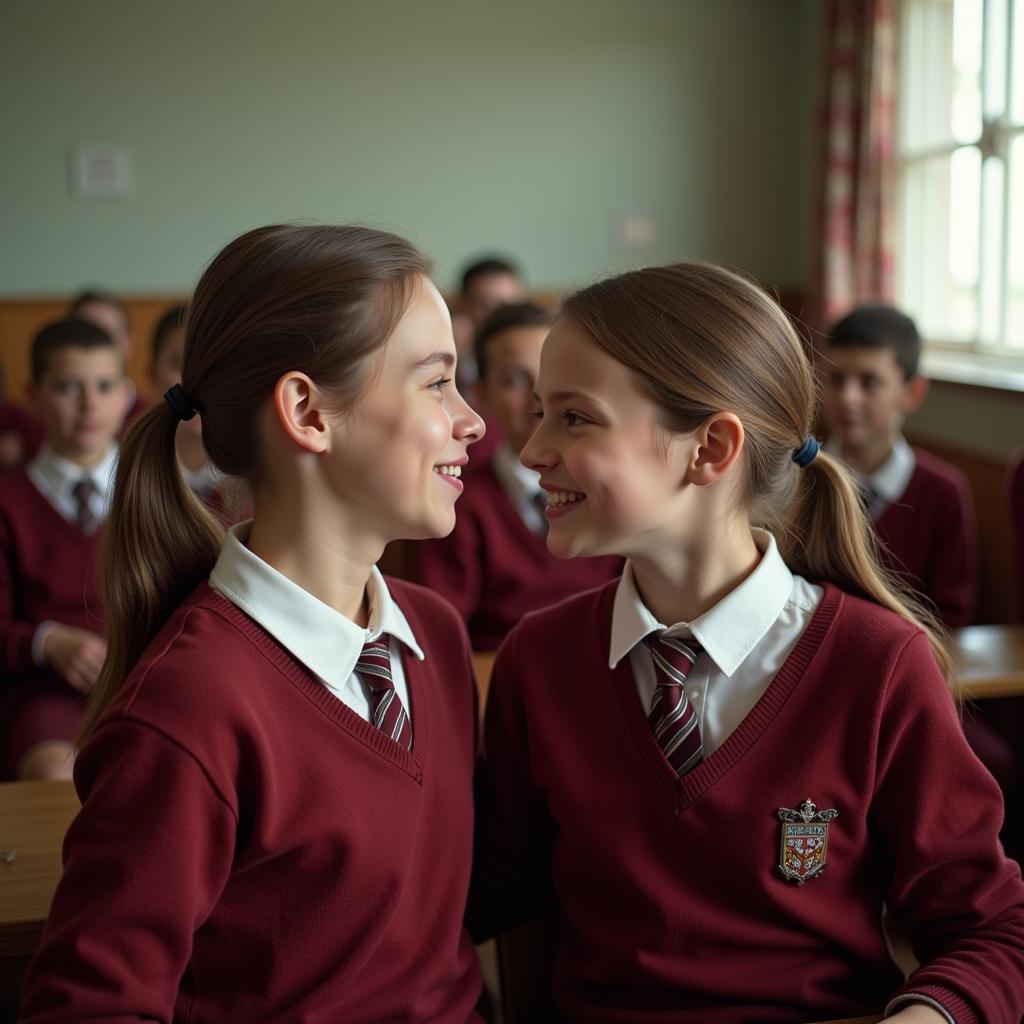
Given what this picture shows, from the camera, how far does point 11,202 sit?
5.45 metres

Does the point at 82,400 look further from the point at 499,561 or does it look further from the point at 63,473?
the point at 499,561

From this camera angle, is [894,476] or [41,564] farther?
[894,476]

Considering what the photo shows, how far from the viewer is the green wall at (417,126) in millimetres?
5441

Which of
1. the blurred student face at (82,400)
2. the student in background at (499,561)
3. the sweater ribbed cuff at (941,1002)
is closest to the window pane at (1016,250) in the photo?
the student in background at (499,561)

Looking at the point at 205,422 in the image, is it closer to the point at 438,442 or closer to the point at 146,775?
the point at 438,442

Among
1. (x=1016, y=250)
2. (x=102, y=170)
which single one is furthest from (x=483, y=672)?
(x=102, y=170)

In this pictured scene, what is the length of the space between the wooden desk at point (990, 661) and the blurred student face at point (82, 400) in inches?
78.1

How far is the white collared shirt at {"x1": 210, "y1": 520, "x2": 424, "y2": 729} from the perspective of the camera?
3.81 ft

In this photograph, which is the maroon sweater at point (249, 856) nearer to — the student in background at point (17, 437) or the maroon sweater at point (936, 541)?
the maroon sweater at point (936, 541)

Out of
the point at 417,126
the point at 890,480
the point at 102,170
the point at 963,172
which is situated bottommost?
the point at 890,480

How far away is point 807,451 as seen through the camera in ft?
4.37

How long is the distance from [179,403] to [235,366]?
83 millimetres

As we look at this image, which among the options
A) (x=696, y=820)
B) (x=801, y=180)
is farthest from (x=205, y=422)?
(x=801, y=180)

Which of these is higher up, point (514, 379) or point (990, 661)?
point (514, 379)
